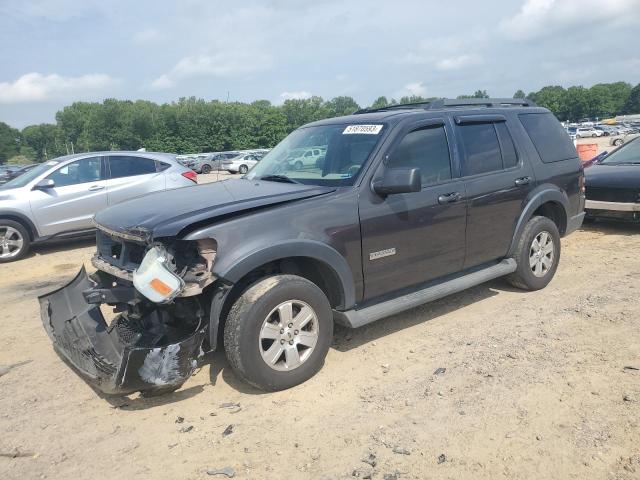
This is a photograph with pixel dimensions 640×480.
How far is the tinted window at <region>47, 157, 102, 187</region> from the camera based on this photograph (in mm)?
8953

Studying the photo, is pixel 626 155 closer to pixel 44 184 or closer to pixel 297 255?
pixel 297 255

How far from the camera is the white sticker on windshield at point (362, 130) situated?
174 inches

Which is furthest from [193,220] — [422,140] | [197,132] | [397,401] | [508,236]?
[197,132]

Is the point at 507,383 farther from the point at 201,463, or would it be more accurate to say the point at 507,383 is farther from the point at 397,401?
the point at 201,463

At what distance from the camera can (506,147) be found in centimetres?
529

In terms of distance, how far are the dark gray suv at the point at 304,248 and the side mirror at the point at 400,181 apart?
10mm

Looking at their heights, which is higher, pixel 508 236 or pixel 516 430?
pixel 508 236

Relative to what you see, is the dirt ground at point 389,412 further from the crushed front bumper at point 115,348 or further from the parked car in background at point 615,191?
the parked car in background at point 615,191

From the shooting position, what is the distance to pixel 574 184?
6.02m

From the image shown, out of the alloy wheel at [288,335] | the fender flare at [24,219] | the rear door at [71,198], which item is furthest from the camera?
the rear door at [71,198]

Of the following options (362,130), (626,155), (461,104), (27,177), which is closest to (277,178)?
(362,130)

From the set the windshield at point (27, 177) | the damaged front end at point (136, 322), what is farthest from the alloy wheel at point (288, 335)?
the windshield at point (27, 177)

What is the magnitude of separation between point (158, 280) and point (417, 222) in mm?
2128

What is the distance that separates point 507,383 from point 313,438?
1461mm
